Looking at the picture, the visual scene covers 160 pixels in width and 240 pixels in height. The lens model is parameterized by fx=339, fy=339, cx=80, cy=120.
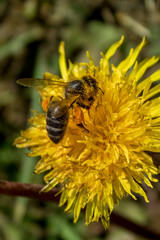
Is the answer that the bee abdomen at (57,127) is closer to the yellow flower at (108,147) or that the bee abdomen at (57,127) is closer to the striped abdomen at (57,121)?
the striped abdomen at (57,121)

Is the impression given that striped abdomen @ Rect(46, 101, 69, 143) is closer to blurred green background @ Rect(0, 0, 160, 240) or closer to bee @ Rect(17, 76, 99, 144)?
bee @ Rect(17, 76, 99, 144)

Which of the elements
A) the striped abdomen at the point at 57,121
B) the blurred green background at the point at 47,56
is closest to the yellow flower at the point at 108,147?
the striped abdomen at the point at 57,121

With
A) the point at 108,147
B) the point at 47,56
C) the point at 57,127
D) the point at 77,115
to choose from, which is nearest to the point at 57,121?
the point at 57,127

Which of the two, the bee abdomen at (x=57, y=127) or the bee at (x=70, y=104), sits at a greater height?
the bee at (x=70, y=104)

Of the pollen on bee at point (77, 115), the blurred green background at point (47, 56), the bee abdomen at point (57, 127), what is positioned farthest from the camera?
the blurred green background at point (47, 56)

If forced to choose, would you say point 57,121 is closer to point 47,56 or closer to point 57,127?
point 57,127

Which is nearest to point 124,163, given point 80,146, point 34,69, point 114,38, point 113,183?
point 113,183
